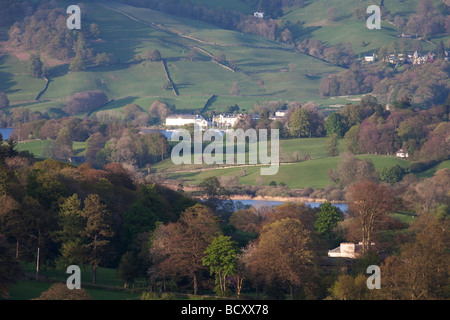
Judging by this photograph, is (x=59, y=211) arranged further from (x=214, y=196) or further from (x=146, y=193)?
(x=214, y=196)

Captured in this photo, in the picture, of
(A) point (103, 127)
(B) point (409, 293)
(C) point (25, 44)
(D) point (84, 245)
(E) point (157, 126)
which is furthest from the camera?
(C) point (25, 44)

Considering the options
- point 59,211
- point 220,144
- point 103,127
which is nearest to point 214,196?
point 59,211

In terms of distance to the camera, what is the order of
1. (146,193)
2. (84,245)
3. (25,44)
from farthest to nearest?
(25,44) < (146,193) < (84,245)

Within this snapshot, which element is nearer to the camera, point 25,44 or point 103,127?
point 103,127

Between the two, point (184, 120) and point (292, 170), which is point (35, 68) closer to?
point (184, 120)

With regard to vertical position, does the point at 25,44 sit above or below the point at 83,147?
above

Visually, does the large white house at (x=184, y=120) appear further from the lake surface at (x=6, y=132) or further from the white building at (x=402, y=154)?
the white building at (x=402, y=154)

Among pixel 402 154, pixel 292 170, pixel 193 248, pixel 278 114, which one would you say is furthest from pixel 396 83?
pixel 193 248

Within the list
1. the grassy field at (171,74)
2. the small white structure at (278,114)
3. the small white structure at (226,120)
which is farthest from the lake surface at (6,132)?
the small white structure at (278,114)
